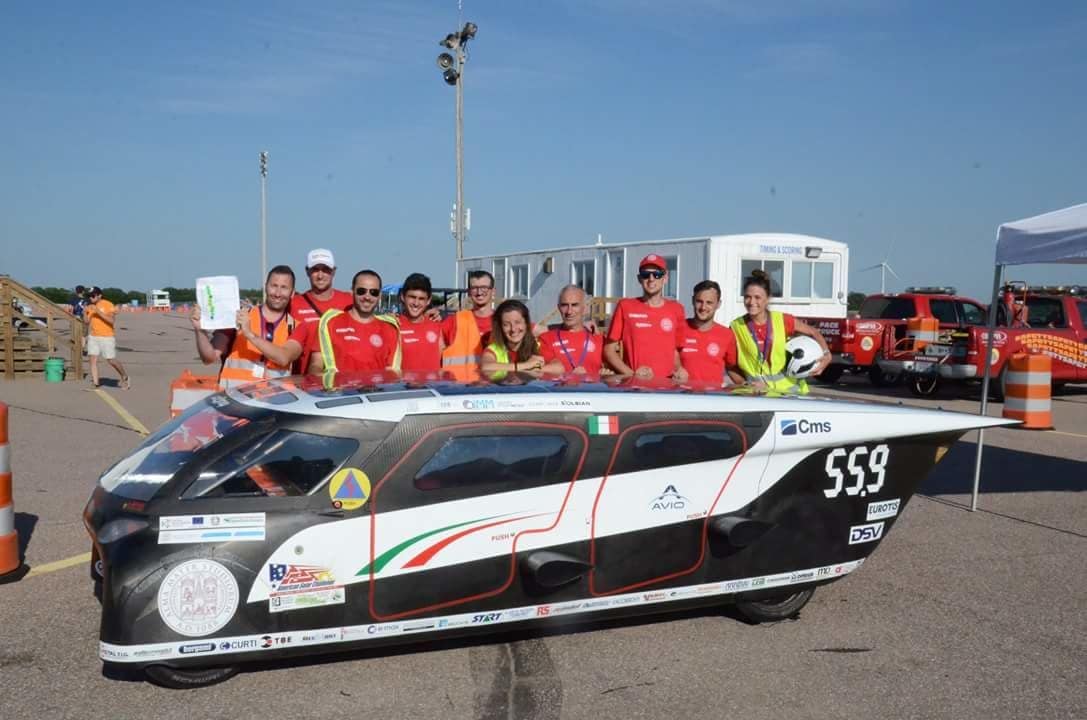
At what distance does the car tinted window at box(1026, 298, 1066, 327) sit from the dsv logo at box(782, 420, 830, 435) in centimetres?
1416

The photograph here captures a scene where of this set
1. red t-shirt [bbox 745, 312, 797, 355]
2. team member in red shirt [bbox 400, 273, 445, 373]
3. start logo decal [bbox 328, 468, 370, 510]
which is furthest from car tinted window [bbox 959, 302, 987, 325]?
start logo decal [bbox 328, 468, 370, 510]

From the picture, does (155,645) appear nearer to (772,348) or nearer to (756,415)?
(756,415)

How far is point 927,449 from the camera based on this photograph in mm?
5188

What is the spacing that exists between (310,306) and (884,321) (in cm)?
1367

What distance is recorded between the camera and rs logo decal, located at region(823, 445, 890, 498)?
16.4ft

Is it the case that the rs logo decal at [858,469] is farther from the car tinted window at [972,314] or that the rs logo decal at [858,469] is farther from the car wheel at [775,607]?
the car tinted window at [972,314]

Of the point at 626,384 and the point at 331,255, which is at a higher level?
the point at 331,255

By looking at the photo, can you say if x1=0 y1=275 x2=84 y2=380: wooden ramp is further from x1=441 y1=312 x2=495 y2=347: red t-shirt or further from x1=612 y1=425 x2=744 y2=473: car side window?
x1=612 y1=425 x2=744 y2=473: car side window

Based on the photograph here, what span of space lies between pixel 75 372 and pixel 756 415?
17161mm

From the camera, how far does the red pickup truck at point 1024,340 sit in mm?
16047

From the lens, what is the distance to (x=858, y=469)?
16.6ft

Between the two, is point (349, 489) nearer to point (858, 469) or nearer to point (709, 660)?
point (709, 660)

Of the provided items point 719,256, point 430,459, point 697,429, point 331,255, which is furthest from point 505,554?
point 719,256

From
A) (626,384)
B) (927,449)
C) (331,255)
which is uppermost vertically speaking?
(331,255)
